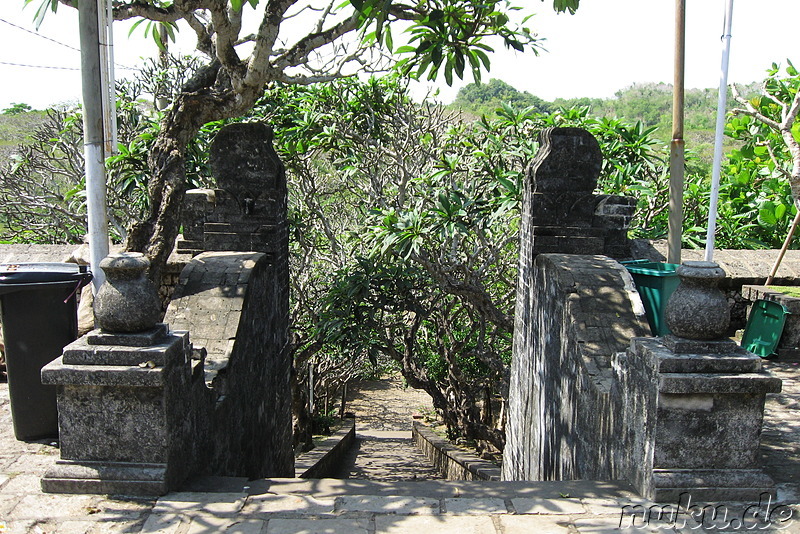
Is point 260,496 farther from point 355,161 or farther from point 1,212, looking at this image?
point 1,212

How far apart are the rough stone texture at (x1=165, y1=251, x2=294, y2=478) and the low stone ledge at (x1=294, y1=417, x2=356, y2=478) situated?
1.52 meters

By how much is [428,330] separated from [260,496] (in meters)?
6.73

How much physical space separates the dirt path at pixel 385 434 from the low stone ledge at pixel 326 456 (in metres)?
0.18

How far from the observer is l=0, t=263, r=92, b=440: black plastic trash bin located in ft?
13.1

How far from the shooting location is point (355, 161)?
8.16 meters

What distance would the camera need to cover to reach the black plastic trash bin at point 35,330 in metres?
3.99

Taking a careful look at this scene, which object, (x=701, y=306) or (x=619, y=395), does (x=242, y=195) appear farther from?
(x=701, y=306)

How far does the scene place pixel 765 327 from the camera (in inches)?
231

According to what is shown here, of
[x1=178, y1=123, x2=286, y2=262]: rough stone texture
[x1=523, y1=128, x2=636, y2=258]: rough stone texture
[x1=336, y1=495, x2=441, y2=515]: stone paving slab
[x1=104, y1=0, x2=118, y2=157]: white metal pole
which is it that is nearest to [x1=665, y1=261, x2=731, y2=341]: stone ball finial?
[x1=336, y1=495, x2=441, y2=515]: stone paving slab

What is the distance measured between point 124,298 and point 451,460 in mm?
6446

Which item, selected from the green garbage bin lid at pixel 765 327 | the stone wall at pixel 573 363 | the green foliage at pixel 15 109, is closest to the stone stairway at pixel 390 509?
the stone wall at pixel 573 363

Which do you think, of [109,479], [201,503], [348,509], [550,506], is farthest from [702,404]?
[109,479]

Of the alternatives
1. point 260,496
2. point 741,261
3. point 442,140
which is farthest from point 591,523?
point 442,140

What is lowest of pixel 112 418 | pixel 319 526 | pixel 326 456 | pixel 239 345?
pixel 326 456
